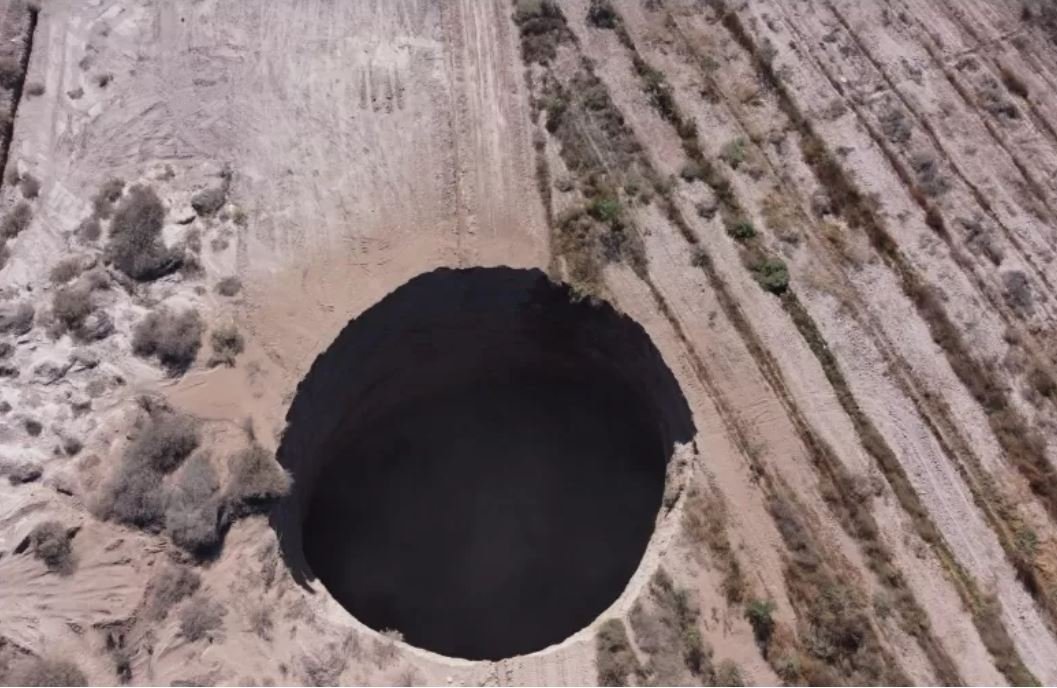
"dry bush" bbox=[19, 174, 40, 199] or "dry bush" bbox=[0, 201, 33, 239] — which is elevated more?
"dry bush" bbox=[19, 174, 40, 199]

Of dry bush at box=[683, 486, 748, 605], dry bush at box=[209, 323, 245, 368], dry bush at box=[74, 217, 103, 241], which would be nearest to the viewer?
dry bush at box=[683, 486, 748, 605]

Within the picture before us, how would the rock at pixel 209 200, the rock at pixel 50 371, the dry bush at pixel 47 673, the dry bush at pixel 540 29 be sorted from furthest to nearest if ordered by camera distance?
the dry bush at pixel 540 29
the rock at pixel 209 200
the rock at pixel 50 371
the dry bush at pixel 47 673

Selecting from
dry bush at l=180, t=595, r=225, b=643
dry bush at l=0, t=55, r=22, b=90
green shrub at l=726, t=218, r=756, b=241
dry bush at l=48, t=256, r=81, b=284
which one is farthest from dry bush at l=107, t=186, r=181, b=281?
green shrub at l=726, t=218, r=756, b=241

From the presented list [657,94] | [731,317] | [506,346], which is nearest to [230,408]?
[506,346]

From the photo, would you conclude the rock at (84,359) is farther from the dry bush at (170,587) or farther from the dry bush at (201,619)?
the dry bush at (201,619)

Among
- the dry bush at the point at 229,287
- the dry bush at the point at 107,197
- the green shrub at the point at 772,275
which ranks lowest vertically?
the green shrub at the point at 772,275

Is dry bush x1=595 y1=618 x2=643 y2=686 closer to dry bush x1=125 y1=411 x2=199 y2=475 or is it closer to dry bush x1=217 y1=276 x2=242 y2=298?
dry bush x1=125 y1=411 x2=199 y2=475

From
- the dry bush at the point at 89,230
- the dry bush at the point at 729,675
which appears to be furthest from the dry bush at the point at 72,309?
the dry bush at the point at 729,675
